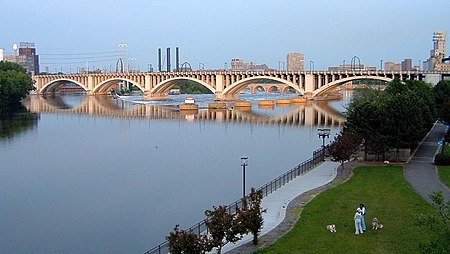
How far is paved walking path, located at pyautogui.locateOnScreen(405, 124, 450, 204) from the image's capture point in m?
22.5

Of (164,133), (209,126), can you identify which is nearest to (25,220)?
(164,133)

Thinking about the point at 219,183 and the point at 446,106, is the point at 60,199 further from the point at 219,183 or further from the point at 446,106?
the point at 446,106

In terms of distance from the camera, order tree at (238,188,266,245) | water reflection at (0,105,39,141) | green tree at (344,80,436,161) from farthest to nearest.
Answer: water reflection at (0,105,39,141) < green tree at (344,80,436,161) < tree at (238,188,266,245)

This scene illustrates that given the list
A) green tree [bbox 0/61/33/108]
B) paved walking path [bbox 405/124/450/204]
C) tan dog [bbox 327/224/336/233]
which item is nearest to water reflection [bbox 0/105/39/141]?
green tree [bbox 0/61/33/108]

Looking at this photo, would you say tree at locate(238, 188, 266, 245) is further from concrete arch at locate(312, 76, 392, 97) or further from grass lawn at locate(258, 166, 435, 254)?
concrete arch at locate(312, 76, 392, 97)

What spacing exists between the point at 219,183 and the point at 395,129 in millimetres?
10332

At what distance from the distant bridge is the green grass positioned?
52.5 metres

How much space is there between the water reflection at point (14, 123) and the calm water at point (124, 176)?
1124 mm

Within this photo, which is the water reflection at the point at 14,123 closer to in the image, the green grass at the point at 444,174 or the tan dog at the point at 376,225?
the green grass at the point at 444,174

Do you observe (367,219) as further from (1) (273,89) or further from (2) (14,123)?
(1) (273,89)

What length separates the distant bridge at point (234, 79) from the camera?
281 feet

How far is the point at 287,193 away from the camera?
2269 centimetres

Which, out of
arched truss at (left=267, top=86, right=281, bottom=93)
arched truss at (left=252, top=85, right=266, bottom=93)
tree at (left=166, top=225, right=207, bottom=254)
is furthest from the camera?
arched truss at (left=267, top=86, right=281, bottom=93)

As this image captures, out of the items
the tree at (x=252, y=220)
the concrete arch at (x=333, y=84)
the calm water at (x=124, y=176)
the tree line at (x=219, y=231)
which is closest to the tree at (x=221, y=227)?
the tree line at (x=219, y=231)
